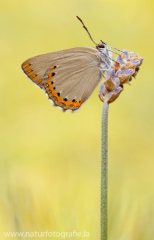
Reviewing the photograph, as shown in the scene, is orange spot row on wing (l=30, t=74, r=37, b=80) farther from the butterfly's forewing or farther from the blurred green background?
the blurred green background

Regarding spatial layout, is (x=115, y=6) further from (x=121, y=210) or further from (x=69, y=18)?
(x=121, y=210)

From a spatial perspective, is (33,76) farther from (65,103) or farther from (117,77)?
(117,77)

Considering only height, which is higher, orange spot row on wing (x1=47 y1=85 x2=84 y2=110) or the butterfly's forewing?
the butterfly's forewing

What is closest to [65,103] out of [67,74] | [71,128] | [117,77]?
[67,74]

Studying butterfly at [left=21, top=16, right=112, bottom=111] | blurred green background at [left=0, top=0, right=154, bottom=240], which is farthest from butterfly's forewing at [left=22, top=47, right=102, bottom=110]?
blurred green background at [left=0, top=0, right=154, bottom=240]

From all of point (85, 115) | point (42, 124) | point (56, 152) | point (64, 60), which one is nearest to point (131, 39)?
point (85, 115)

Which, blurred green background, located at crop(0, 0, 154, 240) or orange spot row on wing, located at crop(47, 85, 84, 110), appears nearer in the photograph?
blurred green background, located at crop(0, 0, 154, 240)
